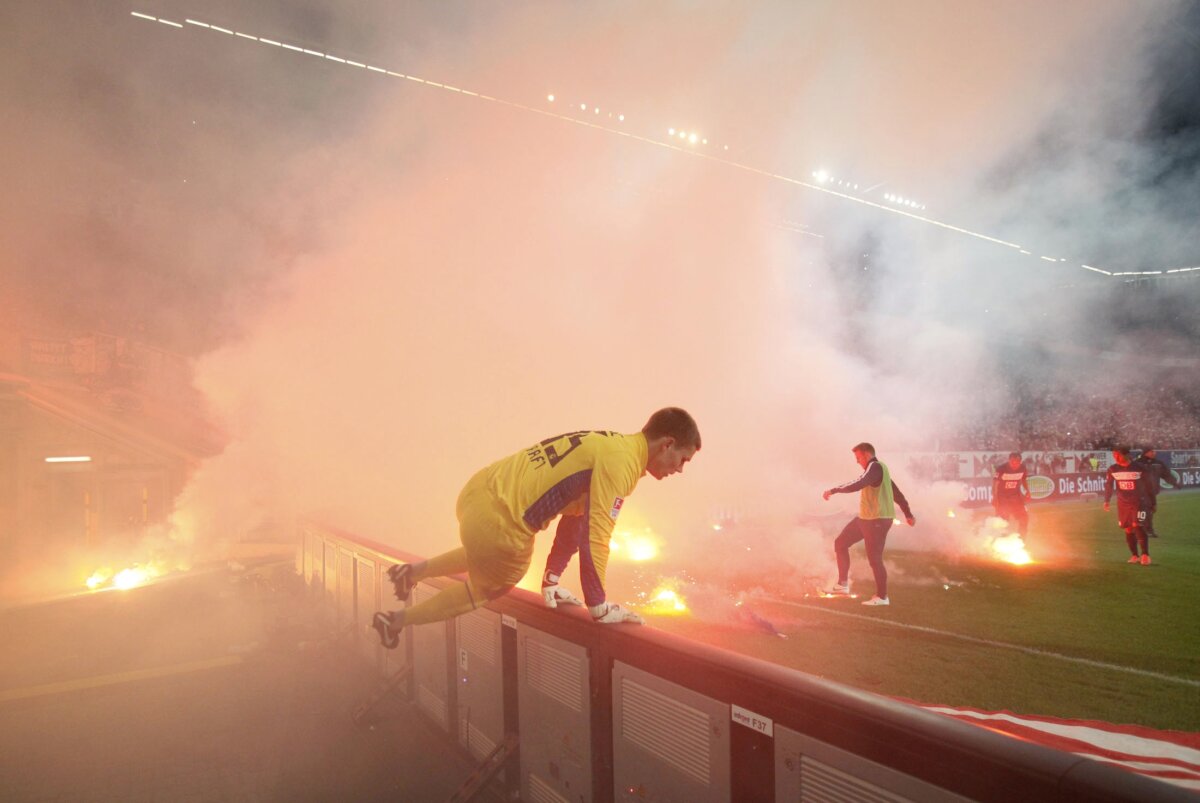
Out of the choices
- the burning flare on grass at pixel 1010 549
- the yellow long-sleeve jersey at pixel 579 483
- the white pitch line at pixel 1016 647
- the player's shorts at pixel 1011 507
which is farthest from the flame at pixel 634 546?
the yellow long-sleeve jersey at pixel 579 483

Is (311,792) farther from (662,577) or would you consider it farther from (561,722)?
(662,577)

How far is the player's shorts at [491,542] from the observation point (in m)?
2.26

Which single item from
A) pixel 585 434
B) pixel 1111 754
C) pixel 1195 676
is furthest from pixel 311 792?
pixel 1195 676

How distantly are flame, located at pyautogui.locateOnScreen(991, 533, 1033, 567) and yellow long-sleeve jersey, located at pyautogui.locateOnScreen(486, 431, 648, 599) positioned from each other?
7690mm

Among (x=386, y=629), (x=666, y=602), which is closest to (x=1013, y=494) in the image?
(x=666, y=602)

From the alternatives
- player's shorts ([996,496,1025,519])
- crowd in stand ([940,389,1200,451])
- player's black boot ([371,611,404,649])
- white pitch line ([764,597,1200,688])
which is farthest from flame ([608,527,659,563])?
crowd in stand ([940,389,1200,451])

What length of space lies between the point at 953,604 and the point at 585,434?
A: 487cm

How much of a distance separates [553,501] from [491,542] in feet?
0.98

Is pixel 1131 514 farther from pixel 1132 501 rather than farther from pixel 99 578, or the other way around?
pixel 99 578

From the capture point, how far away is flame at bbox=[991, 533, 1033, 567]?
25.3 feet

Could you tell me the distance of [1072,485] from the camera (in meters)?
15.5

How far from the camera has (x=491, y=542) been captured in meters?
2.27

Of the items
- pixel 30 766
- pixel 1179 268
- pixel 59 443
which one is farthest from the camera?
pixel 1179 268

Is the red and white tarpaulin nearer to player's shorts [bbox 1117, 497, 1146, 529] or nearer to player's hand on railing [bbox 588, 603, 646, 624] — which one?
player's hand on railing [bbox 588, 603, 646, 624]
